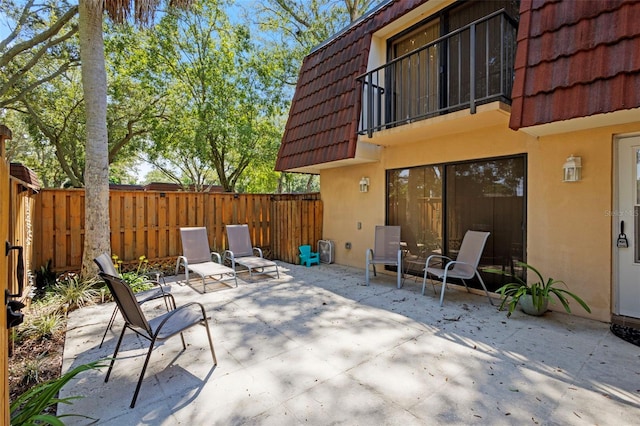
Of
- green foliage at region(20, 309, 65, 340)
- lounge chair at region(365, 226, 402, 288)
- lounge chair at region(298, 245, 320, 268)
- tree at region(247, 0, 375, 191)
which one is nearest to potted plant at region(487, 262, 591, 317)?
lounge chair at region(365, 226, 402, 288)

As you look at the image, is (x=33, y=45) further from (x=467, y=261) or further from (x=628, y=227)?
(x=628, y=227)

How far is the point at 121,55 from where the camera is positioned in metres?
10.5

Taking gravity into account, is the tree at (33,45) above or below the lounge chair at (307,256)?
above

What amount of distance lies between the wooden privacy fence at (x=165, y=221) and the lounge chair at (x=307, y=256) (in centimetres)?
20

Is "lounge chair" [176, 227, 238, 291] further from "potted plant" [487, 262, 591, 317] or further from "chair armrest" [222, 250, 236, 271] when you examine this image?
"potted plant" [487, 262, 591, 317]

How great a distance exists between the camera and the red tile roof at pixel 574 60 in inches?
132

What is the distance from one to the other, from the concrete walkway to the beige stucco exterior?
2.17ft

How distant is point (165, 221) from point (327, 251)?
3969 millimetres

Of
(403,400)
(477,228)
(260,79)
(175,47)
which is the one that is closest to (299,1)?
(260,79)

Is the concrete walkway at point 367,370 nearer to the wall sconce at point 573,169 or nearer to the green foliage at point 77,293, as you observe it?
the green foliage at point 77,293

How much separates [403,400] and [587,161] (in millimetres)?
4045

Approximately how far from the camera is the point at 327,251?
26.1 feet

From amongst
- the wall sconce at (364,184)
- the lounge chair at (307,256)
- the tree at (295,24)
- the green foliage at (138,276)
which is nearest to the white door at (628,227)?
the wall sconce at (364,184)

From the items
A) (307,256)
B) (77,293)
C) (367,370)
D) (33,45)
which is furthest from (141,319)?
(33,45)
